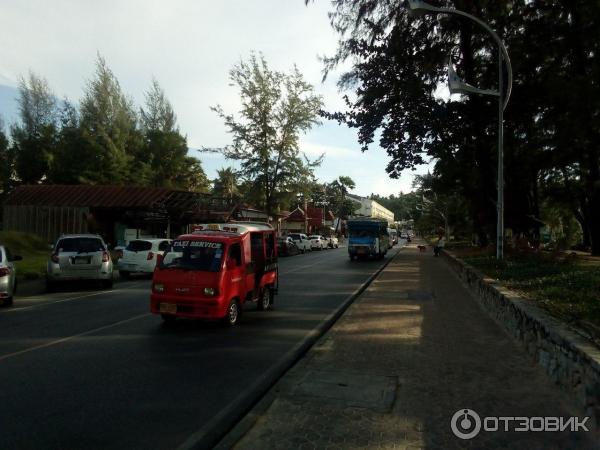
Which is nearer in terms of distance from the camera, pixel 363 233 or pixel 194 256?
pixel 194 256

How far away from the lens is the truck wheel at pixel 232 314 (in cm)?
934

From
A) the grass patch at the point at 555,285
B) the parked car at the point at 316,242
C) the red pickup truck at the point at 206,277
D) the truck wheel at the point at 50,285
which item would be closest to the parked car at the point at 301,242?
the parked car at the point at 316,242

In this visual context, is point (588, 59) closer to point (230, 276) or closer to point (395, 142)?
point (395, 142)

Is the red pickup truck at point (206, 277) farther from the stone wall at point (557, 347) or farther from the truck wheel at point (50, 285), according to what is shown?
the truck wheel at point (50, 285)

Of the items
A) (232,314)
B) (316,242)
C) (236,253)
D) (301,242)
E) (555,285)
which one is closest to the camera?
(232,314)

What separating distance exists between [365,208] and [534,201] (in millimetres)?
121878

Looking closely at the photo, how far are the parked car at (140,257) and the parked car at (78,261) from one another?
3.36 meters

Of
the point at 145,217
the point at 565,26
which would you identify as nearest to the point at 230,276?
the point at 565,26

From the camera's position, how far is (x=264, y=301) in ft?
37.0

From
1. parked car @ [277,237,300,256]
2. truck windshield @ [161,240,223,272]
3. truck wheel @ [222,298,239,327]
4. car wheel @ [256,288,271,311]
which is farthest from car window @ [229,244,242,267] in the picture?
parked car @ [277,237,300,256]

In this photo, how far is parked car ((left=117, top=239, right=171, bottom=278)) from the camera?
18.3 m

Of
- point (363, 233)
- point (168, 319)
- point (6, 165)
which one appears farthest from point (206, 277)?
point (6, 165)

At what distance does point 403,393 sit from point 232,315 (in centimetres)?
462

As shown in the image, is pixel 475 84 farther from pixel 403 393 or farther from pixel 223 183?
pixel 223 183
